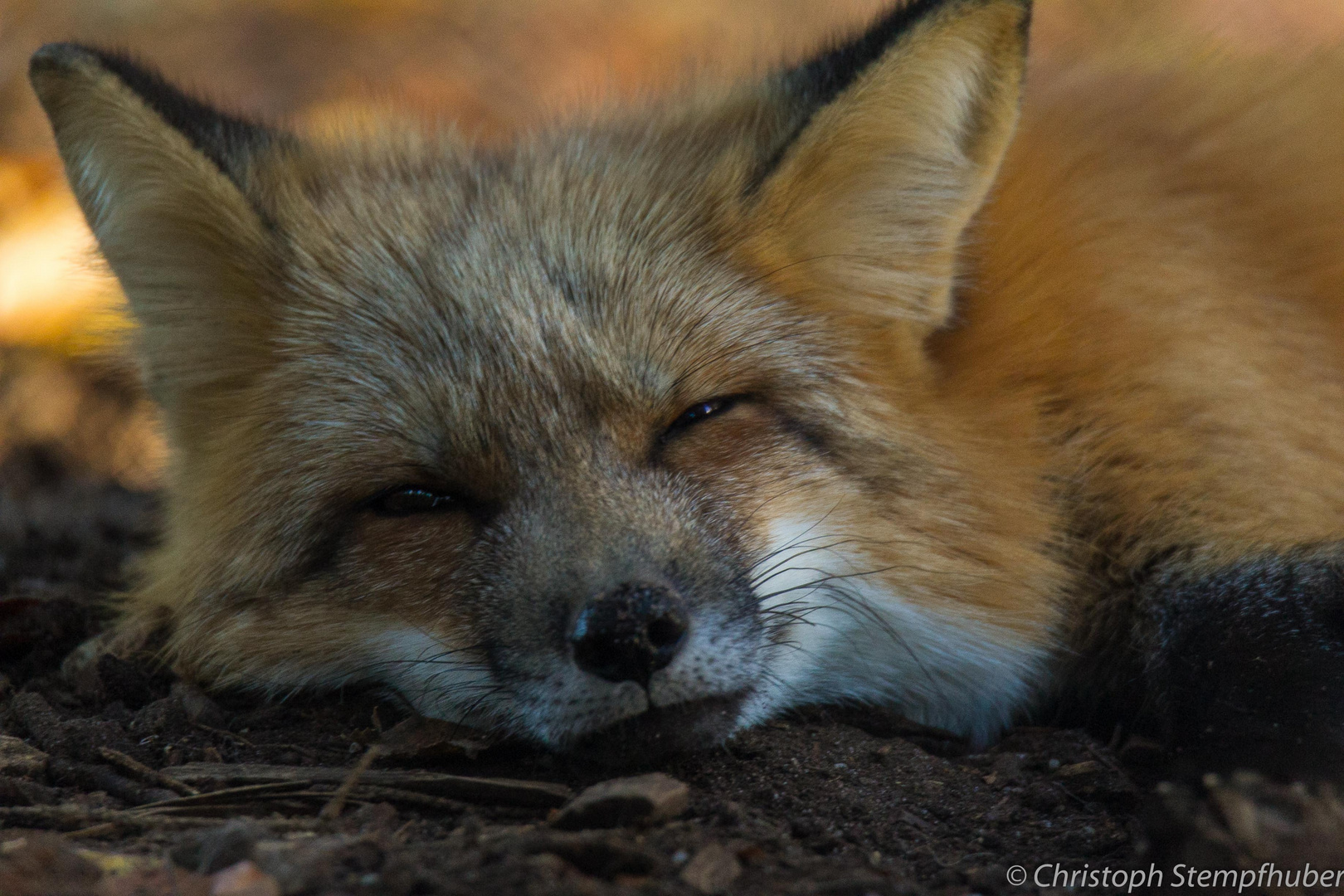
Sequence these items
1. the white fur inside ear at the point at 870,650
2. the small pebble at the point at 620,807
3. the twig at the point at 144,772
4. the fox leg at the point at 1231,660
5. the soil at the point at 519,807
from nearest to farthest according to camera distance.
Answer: the soil at the point at 519,807 → the small pebble at the point at 620,807 → the fox leg at the point at 1231,660 → the twig at the point at 144,772 → the white fur inside ear at the point at 870,650

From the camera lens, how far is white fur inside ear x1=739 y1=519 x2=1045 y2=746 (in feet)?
10.2

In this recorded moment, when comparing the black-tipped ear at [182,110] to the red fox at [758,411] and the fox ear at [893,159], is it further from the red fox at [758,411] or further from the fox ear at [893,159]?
the fox ear at [893,159]

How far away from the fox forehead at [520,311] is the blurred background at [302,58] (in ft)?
11.7

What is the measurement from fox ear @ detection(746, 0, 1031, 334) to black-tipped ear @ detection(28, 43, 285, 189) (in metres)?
1.63

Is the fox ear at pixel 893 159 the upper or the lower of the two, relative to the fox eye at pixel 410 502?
upper

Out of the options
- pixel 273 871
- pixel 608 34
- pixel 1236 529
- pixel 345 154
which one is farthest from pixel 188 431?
pixel 608 34

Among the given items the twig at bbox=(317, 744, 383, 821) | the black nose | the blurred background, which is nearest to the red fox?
the black nose

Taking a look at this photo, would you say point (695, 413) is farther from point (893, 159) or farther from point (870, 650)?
point (893, 159)

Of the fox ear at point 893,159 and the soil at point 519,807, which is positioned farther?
the fox ear at point 893,159

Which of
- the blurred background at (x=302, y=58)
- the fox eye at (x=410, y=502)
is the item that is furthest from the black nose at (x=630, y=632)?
the blurred background at (x=302, y=58)

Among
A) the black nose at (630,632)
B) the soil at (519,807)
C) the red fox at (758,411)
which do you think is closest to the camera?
the soil at (519,807)

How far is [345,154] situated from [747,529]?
207cm

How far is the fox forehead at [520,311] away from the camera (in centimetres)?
311

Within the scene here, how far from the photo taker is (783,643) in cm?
308
